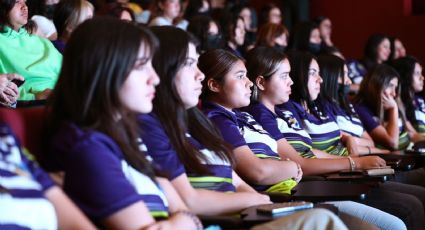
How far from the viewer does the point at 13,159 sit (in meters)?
1.69

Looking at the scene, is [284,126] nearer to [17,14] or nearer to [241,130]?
[241,130]

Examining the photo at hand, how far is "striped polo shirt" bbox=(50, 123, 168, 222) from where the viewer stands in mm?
1705

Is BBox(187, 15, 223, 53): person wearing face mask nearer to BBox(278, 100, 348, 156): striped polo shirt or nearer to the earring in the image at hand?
BBox(278, 100, 348, 156): striped polo shirt

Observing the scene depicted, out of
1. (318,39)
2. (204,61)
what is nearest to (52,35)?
(204,61)

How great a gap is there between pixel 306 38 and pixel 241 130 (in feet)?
9.88

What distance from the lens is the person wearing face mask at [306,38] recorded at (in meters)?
5.75

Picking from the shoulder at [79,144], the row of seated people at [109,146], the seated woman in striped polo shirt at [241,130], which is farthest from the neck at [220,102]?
the shoulder at [79,144]

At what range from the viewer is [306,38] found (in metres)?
5.75

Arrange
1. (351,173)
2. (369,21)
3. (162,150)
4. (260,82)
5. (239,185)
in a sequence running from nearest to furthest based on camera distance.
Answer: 1. (162,150)
2. (239,185)
3. (351,173)
4. (260,82)
5. (369,21)

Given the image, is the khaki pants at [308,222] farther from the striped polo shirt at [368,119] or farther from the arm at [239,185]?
the striped polo shirt at [368,119]

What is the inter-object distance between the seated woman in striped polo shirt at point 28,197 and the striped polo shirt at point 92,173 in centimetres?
4

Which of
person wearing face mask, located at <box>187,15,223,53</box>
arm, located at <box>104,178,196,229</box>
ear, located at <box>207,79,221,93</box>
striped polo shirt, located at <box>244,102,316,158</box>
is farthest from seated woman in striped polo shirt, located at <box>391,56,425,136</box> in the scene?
arm, located at <box>104,178,196,229</box>

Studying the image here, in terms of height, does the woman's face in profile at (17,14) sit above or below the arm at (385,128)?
above

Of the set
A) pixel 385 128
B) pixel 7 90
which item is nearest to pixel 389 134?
pixel 385 128
